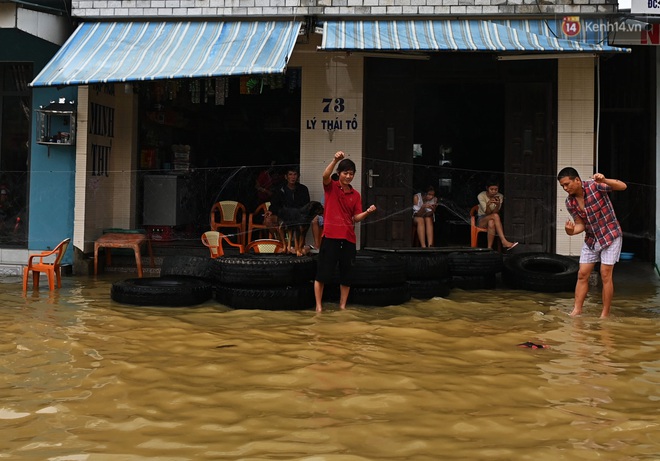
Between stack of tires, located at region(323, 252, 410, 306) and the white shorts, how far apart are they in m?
2.15

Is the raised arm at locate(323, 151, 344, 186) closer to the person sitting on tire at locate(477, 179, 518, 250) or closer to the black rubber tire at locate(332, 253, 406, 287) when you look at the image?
the black rubber tire at locate(332, 253, 406, 287)

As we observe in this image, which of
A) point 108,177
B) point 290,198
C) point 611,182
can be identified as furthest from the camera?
point 108,177

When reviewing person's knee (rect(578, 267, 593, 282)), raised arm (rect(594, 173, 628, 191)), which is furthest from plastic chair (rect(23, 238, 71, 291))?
raised arm (rect(594, 173, 628, 191))

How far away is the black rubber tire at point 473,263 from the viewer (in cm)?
1039

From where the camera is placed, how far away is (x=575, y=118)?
11.6 m

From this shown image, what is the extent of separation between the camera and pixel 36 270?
9734mm

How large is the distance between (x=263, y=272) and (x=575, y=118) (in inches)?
234

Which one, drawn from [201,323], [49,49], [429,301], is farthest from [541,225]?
[49,49]

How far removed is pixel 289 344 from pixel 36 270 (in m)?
4.61

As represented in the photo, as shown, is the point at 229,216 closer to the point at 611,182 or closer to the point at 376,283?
the point at 376,283

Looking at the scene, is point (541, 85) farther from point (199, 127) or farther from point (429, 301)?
point (199, 127)

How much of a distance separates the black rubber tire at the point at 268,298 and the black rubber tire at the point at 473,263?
2589mm

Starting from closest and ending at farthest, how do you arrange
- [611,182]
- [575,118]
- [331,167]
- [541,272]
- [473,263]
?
1. [611,182]
2. [331,167]
3. [473,263]
4. [541,272]
5. [575,118]

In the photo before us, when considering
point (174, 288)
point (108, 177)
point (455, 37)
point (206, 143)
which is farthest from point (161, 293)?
point (206, 143)
